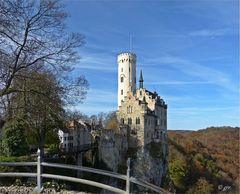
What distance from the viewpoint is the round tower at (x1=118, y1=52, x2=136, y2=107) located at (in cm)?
6438

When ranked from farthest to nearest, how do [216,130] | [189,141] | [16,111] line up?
[216,130] < [189,141] < [16,111]

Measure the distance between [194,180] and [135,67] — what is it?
73.1 ft

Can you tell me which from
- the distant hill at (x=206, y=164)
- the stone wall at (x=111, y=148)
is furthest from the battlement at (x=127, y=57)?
the distant hill at (x=206, y=164)

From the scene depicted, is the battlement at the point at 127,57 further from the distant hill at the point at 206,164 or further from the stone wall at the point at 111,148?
the distant hill at the point at 206,164

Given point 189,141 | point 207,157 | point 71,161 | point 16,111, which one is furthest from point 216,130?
point 16,111

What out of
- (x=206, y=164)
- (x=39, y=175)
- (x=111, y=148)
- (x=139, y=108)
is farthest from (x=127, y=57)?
(x=39, y=175)

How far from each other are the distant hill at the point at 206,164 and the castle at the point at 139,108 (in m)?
8.83

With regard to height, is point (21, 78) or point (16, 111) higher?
point (21, 78)

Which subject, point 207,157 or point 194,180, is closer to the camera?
point 194,180

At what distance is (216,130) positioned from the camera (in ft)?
399

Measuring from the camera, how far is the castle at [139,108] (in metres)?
55.5

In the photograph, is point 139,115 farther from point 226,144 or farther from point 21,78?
point 226,144

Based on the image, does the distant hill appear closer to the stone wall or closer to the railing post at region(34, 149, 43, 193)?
the stone wall

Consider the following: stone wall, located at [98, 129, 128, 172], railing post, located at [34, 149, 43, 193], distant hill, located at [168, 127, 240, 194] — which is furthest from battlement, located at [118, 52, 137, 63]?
railing post, located at [34, 149, 43, 193]
